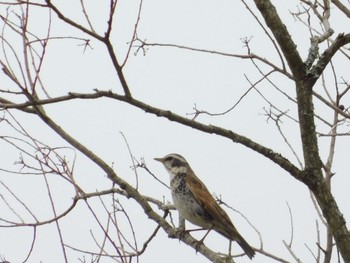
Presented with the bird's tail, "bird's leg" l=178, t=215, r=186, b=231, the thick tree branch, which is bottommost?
the bird's tail

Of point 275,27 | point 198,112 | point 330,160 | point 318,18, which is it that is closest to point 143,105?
point 198,112

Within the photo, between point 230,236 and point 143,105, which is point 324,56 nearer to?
point 143,105

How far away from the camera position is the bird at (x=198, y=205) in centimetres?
687

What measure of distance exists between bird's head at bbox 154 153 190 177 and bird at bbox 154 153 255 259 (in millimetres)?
31

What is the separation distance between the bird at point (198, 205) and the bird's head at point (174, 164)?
0.03 m

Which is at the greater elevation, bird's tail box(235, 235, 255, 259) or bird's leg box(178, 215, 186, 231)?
bird's leg box(178, 215, 186, 231)

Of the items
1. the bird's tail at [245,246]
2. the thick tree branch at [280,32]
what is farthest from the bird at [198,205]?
the thick tree branch at [280,32]

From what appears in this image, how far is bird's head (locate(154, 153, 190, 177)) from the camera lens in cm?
774

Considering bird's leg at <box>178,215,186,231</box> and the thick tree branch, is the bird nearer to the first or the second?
bird's leg at <box>178,215,186,231</box>

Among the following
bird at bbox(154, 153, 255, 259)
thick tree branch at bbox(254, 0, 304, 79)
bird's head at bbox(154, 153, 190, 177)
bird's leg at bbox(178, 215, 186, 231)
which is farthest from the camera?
bird's head at bbox(154, 153, 190, 177)

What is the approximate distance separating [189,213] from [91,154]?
2.39 m

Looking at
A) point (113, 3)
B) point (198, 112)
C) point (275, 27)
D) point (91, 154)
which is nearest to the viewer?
point (113, 3)

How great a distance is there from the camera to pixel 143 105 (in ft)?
13.1

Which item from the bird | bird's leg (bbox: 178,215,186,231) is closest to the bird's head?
the bird
